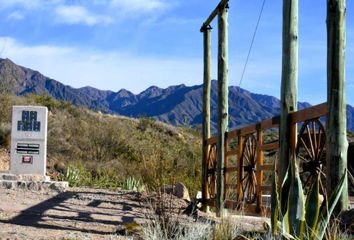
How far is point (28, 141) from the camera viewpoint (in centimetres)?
1430

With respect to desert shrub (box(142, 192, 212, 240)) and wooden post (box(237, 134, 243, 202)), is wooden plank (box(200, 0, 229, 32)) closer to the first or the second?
wooden post (box(237, 134, 243, 202))

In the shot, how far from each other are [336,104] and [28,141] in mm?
9951

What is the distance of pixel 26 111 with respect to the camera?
1441cm

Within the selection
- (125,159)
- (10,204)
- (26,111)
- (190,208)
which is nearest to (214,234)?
(190,208)

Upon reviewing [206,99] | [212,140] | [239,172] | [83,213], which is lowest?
[83,213]

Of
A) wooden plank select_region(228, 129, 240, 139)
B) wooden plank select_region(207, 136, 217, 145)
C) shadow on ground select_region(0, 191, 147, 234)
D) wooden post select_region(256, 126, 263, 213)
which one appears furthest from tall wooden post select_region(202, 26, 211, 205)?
wooden post select_region(256, 126, 263, 213)

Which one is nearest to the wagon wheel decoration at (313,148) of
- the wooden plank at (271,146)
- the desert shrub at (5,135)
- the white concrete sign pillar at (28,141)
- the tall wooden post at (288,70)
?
the tall wooden post at (288,70)

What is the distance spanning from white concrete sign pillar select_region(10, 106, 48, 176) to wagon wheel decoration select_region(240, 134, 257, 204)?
6.08 meters

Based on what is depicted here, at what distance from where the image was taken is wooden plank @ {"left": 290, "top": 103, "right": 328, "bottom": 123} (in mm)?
6273

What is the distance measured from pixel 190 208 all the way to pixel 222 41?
9.35ft

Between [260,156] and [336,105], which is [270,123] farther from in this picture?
[336,105]

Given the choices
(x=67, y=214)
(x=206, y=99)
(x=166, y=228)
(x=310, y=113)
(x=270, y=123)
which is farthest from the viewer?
(x=206, y=99)

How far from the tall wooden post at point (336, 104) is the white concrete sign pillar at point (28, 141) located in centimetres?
966

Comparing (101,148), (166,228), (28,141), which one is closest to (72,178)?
(28,141)
